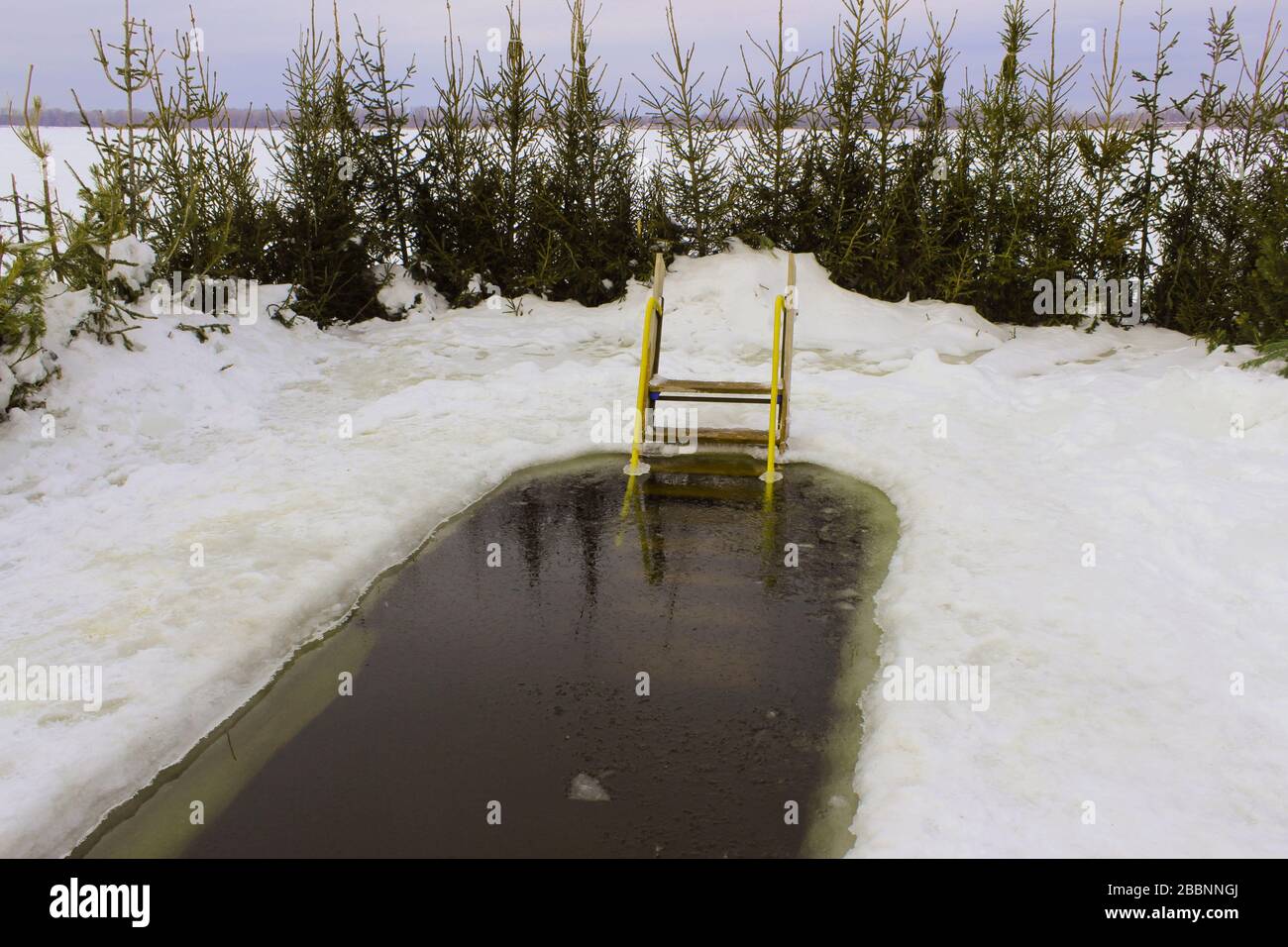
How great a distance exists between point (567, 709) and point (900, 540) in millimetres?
2473

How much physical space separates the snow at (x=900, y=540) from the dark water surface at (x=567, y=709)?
22 cm

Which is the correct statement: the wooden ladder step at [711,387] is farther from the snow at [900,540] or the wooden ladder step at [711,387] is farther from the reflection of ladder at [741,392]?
the snow at [900,540]

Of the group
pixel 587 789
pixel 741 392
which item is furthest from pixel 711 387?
pixel 587 789

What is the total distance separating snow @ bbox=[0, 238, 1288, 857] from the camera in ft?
11.0

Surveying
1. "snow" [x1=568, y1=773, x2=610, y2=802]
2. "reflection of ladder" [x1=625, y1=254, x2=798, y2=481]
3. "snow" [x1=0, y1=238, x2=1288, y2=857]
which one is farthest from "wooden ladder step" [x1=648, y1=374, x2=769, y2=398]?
"snow" [x1=568, y1=773, x2=610, y2=802]

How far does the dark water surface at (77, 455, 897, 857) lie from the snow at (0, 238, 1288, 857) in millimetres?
216

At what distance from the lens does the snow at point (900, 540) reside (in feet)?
11.0

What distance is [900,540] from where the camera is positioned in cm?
549

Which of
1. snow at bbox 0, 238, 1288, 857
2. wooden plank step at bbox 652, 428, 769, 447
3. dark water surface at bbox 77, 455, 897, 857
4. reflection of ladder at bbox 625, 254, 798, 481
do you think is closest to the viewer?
dark water surface at bbox 77, 455, 897, 857

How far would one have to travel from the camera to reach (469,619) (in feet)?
15.5

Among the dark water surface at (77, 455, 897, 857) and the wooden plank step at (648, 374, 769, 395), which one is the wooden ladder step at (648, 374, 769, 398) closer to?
the wooden plank step at (648, 374, 769, 395)

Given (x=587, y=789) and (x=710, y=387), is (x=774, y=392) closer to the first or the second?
(x=710, y=387)

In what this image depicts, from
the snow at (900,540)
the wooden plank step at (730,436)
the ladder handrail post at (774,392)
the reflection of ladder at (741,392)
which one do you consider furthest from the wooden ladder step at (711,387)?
the snow at (900,540)

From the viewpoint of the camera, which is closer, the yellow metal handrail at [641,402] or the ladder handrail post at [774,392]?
the ladder handrail post at [774,392]
